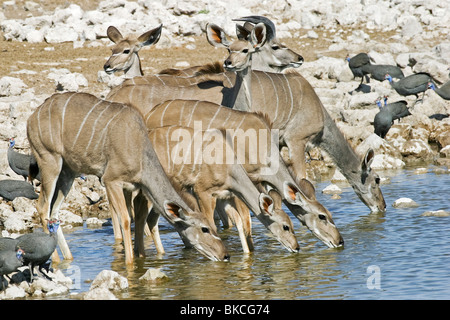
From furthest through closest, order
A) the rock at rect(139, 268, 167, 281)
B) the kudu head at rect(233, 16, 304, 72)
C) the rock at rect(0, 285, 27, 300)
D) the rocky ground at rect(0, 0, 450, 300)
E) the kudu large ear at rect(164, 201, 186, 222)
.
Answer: the rocky ground at rect(0, 0, 450, 300) → the kudu head at rect(233, 16, 304, 72) → the kudu large ear at rect(164, 201, 186, 222) → the rock at rect(139, 268, 167, 281) → the rock at rect(0, 285, 27, 300)

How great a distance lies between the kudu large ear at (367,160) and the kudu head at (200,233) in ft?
11.5

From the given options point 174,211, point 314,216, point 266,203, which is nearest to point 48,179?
point 174,211

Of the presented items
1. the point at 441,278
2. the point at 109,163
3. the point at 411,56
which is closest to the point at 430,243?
the point at 441,278

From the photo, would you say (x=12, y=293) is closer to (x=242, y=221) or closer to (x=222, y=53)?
(x=242, y=221)

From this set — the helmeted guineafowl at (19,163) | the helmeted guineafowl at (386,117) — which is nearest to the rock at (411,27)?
the helmeted guineafowl at (386,117)

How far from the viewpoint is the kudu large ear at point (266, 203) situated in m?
8.45

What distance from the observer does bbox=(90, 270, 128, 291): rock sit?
7.36m

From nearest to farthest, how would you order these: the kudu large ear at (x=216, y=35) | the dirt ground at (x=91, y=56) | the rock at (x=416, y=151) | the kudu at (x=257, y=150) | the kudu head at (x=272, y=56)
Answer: the kudu at (x=257, y=150) < the kudu large ear at (x=216, y=35) < the kudu head at (x=272, y=56) < the rock at (x=416, y=151) < the dirt ground at (x=91, y=56)

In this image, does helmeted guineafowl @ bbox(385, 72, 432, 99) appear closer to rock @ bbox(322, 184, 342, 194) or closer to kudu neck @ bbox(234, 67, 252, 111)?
rock @ bbox(322, 184, 342, 194)

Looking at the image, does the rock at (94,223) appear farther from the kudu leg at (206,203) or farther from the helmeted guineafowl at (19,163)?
the kudu leg at (206,203)

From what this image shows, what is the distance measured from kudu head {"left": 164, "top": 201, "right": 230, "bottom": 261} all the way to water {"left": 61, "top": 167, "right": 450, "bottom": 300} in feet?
0.45

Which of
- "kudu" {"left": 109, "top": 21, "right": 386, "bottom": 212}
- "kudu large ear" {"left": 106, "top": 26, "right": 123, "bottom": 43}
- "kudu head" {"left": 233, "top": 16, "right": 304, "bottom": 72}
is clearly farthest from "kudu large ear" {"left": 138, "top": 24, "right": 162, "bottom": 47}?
"kudu" {"left": 109, "top": 21, "right": 386, "bottom": 212}
